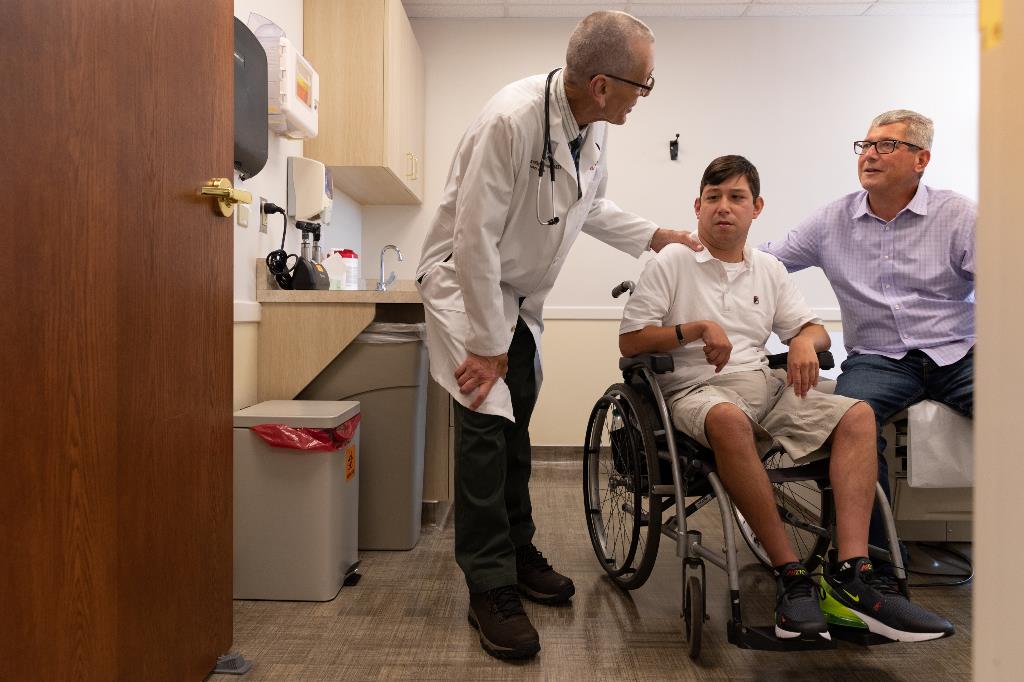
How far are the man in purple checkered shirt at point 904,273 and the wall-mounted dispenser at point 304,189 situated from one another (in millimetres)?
1694

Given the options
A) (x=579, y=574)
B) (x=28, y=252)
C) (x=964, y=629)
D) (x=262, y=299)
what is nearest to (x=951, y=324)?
(x=964, y=629)

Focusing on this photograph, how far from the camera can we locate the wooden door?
0.91 meters

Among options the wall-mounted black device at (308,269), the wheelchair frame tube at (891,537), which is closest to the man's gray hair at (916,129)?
the wheelchair frame tube at (891,537)

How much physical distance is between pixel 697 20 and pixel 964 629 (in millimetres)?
3065

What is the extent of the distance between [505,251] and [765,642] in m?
0.94

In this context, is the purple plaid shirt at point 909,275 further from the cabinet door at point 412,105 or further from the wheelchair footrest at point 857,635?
the cabinet door at point 412,105

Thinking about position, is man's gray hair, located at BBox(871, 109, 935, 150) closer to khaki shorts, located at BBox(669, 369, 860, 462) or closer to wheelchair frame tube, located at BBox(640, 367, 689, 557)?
khaki shorts, located at BBox(669, 369, 860, 462)

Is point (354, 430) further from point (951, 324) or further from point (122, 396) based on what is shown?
point (951, 324)

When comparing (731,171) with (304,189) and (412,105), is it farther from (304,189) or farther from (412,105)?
(412,105)

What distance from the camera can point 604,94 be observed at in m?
1.58

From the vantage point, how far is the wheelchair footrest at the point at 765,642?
139 centimetres

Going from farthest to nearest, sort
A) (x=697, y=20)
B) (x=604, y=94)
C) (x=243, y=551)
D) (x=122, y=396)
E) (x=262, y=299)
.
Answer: (x=697, y=20) → (x=262, y=299) → (x=243, y=551) → (x=604, y=94) → (x=122, y=396)

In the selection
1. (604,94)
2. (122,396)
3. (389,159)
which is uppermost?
(389,159)

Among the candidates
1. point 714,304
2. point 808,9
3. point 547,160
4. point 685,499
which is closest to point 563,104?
point 547,160
